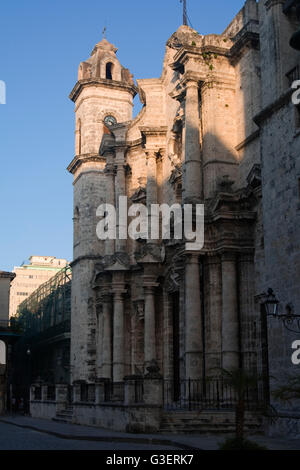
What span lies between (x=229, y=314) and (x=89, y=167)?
682 inches

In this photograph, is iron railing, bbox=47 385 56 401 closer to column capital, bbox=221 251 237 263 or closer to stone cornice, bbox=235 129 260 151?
column capital, bbox=221 251 237 263

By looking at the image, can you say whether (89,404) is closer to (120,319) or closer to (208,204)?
(120,319)

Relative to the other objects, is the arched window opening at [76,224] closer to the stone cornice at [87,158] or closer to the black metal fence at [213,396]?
the stone cornice at [87,158]

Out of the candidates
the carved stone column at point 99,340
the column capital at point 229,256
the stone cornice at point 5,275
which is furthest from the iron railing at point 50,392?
the stone cornice at point 5,275

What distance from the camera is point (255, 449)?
1181cm

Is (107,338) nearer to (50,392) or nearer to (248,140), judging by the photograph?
(50,392)

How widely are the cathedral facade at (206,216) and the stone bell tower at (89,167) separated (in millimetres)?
131

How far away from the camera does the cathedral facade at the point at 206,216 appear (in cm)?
1889

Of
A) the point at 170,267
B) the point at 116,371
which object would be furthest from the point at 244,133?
the point at 116,371

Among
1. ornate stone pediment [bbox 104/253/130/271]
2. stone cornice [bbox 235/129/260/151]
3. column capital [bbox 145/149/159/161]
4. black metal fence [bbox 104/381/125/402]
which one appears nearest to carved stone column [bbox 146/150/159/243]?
column capital [bbox 145/149/159/161]

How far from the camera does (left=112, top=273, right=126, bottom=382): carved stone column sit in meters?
29.8

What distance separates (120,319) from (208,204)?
884 cm

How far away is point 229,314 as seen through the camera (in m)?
22.2

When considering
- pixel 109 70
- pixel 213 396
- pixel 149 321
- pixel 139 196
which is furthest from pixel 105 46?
pixel 213 396
